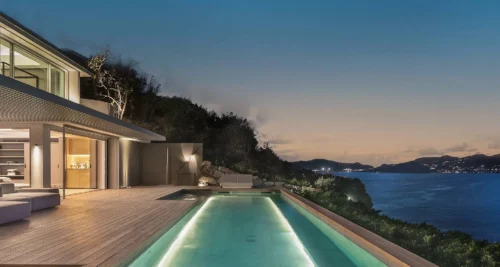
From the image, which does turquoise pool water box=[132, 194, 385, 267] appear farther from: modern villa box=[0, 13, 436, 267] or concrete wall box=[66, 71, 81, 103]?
concrete wall box=[66, 71, 81, 103]

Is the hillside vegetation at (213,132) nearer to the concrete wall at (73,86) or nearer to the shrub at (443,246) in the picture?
the concrete wall at (73,86)

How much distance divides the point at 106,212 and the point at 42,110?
7.40ft

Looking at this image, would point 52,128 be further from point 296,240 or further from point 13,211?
point 296,240

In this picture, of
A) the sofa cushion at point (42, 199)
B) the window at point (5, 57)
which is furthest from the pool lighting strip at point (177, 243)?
the window at point (5, 57)

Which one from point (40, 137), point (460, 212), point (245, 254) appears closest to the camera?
point (245, 254)

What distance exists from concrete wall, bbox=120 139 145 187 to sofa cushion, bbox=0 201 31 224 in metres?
8.05

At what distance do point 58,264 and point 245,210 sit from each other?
21.5 feet

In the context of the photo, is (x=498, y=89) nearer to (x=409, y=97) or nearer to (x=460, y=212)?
(x=409, y=97)

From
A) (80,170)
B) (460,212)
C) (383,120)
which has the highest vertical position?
(383,120)

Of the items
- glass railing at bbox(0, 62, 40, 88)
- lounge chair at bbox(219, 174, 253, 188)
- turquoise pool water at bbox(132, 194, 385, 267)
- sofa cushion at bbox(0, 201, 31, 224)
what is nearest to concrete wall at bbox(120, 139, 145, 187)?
lounge chair at bbox(219, 174, 253, 188)

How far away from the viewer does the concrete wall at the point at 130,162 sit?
50.0 ft

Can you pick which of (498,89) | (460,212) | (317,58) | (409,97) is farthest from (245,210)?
(460,212)

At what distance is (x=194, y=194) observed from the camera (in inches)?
572

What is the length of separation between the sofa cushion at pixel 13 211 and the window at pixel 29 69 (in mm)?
4191
